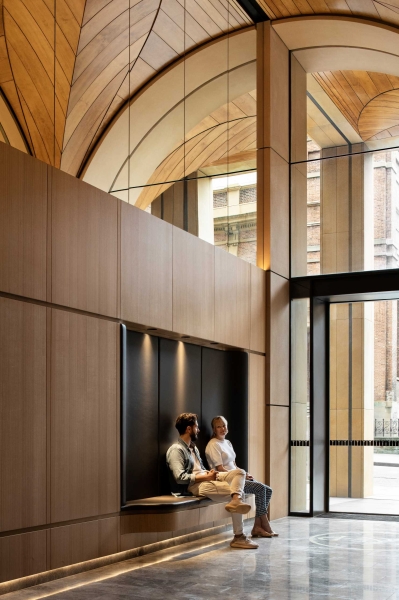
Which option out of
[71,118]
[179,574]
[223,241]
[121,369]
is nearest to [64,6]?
[71,118]

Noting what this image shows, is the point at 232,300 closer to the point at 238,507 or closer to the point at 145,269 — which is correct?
the point at 145,269

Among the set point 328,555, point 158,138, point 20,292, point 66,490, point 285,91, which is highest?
point 285,91

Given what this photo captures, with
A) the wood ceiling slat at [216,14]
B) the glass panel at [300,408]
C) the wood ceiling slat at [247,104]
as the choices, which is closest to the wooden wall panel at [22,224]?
the wood ceiling slat at [216,14]

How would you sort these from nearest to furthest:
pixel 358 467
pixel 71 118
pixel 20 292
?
pixel 20 292 < pixel 71 118 < pixel 358 467

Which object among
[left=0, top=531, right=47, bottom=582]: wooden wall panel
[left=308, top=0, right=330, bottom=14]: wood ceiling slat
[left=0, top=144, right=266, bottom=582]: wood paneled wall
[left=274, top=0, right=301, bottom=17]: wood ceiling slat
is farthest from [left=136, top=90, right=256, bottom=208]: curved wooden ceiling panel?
[left=0, top=531, right=47, bottom=582]: wooden wall panel

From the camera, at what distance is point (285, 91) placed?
1153 cm

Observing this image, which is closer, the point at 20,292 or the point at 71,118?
the point at 20,292

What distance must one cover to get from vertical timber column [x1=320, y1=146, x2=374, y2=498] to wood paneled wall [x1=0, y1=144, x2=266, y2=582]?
429 centimetres

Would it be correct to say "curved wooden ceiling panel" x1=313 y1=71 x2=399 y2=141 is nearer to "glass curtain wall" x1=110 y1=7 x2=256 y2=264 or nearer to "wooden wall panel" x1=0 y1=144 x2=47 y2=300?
"glass curtain wall" x1=110 y1=7 x2=256 y2=264

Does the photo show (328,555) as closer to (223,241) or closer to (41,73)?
(223,241)

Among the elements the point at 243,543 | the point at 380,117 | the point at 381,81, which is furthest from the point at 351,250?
the point at 243,543

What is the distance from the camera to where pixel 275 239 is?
1085cm

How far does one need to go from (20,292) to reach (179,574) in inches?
107

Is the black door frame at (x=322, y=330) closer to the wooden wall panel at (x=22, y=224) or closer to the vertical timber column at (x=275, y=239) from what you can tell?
the vertical timber column at (x=275, y=239)
